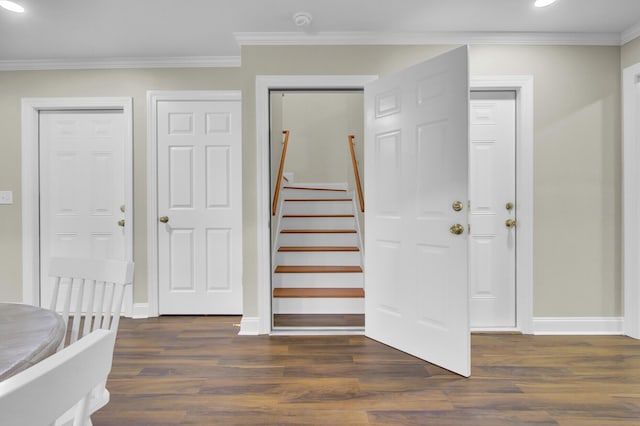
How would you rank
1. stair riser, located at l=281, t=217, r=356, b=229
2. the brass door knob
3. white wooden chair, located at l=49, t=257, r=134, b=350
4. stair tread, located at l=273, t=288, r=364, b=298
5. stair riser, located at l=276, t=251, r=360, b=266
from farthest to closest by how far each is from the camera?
1. stair riser, located at l=281, t=217, r=356, b=229
2. stair riser, located at l=276, t=251, r=360, b=266
3. stair tread, located at l=273, t=288, r=364, b=298
4. the brass door knob
5. white wooden chair, located at l=49, t=257, r=134, b=350

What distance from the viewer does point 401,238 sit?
2639 millimetres

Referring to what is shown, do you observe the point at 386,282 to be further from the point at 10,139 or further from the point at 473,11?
the point at 10,139

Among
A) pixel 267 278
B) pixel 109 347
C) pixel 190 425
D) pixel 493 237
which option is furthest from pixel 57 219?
pixel 493 237

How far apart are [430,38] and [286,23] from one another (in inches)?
46.3

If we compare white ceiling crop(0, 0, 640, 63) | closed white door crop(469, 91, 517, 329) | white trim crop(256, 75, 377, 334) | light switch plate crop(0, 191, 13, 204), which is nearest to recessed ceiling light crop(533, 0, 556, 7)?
white ceiling crop(0, 0, 640, 63)

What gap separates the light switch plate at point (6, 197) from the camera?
347cm

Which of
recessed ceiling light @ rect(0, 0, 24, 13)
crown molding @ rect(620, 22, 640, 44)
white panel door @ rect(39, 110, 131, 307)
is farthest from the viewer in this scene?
white panel door @ rect(39, 110, 131, 307)

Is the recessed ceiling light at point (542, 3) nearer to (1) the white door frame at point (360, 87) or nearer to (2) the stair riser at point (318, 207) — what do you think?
(1) the white door frame at point (360, 87)

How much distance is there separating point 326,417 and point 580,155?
284 cm

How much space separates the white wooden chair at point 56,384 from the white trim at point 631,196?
3.63 metres

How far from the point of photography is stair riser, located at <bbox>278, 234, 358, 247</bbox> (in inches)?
162

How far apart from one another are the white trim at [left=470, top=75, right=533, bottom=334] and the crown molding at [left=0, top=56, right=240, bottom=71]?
7.57 ft

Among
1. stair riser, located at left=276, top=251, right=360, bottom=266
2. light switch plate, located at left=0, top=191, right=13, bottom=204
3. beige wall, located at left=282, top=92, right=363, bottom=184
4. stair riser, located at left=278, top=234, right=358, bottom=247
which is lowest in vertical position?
stair riser, located at left=276, top=251, right=360, bottom=266

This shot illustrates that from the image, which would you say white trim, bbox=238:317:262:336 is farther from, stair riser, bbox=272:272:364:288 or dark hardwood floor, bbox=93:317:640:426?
stair riser, bbox=272:272:364:288
